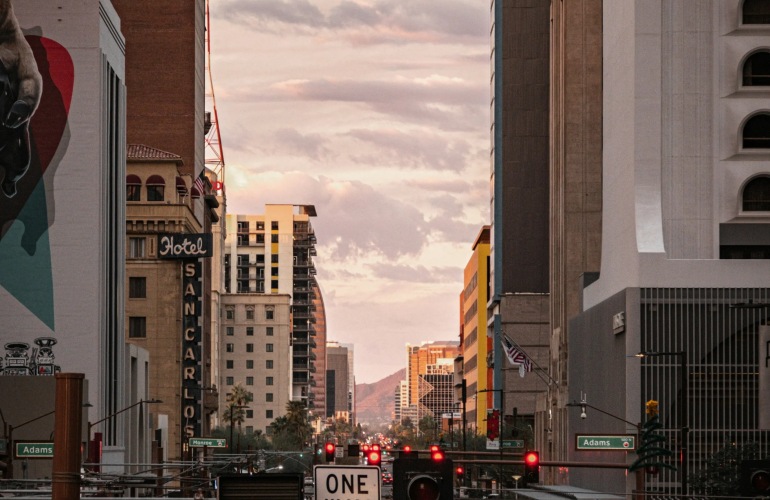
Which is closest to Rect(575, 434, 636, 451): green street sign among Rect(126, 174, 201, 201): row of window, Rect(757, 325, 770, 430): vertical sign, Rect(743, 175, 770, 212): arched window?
Rect(757, 325, 770, 430): vertical sign

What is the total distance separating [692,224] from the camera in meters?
84.6

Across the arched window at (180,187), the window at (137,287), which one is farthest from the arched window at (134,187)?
the window at (137,287)

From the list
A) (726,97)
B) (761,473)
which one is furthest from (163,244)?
(761,473)

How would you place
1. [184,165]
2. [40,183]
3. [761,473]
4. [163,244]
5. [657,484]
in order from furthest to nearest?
[184,165]
[163,244]
[40,183]
[657,484]
[761,473]

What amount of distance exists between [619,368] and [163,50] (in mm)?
81545

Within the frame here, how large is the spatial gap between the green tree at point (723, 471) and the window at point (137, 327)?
223ft

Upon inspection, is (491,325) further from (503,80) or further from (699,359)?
(699,359)

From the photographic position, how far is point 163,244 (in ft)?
446

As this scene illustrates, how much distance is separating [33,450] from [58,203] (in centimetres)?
4777

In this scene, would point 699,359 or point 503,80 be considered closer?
point 699,359

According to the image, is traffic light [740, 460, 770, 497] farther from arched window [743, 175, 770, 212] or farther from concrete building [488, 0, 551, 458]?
concrete building [488, 0, 551, 458]

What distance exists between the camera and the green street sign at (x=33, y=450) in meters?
50.7

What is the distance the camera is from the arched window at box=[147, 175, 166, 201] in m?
141

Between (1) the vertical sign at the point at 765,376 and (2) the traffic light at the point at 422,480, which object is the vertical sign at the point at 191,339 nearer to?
Result: (1) the vertical sign at the point at 765,376
